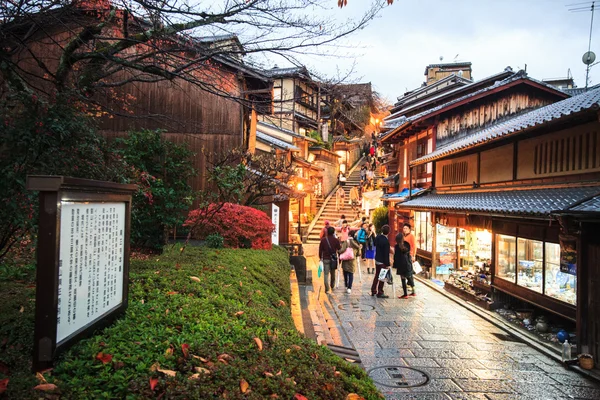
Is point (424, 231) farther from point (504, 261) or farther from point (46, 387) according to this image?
point (46, 387)

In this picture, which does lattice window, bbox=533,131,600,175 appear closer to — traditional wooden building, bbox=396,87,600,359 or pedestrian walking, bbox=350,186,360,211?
traditional wooden building, bbox=396,87,600,359

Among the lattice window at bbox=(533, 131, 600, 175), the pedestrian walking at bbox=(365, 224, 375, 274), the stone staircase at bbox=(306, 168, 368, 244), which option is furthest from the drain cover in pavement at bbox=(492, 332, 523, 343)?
the stone staircase at bbox=(306, 168, 368, 244)

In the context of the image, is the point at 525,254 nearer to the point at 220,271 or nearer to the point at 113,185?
the point at 220,271

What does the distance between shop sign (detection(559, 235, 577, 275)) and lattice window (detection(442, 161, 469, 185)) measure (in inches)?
347

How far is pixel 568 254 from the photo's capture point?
8.85 metres

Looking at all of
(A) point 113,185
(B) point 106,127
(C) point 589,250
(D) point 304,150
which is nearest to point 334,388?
(A) point 113,185

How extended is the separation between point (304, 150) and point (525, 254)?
2799 centimetres

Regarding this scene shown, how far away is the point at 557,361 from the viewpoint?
8.47 metres

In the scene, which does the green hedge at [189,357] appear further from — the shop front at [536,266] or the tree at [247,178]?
A: the tree at [247,178]

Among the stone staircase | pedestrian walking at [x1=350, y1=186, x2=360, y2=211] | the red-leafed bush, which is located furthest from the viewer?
pedestrian walking at [x1=350, y1=186, x2=360, y2=211]

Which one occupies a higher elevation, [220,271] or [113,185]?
[113,185]

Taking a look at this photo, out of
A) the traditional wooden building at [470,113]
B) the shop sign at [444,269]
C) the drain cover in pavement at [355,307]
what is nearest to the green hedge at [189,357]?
the drain cover in pavement at [355,307]

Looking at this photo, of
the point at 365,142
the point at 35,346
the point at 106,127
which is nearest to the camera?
the point at 35,346

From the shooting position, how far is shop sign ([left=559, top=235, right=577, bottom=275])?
28.4 ft
